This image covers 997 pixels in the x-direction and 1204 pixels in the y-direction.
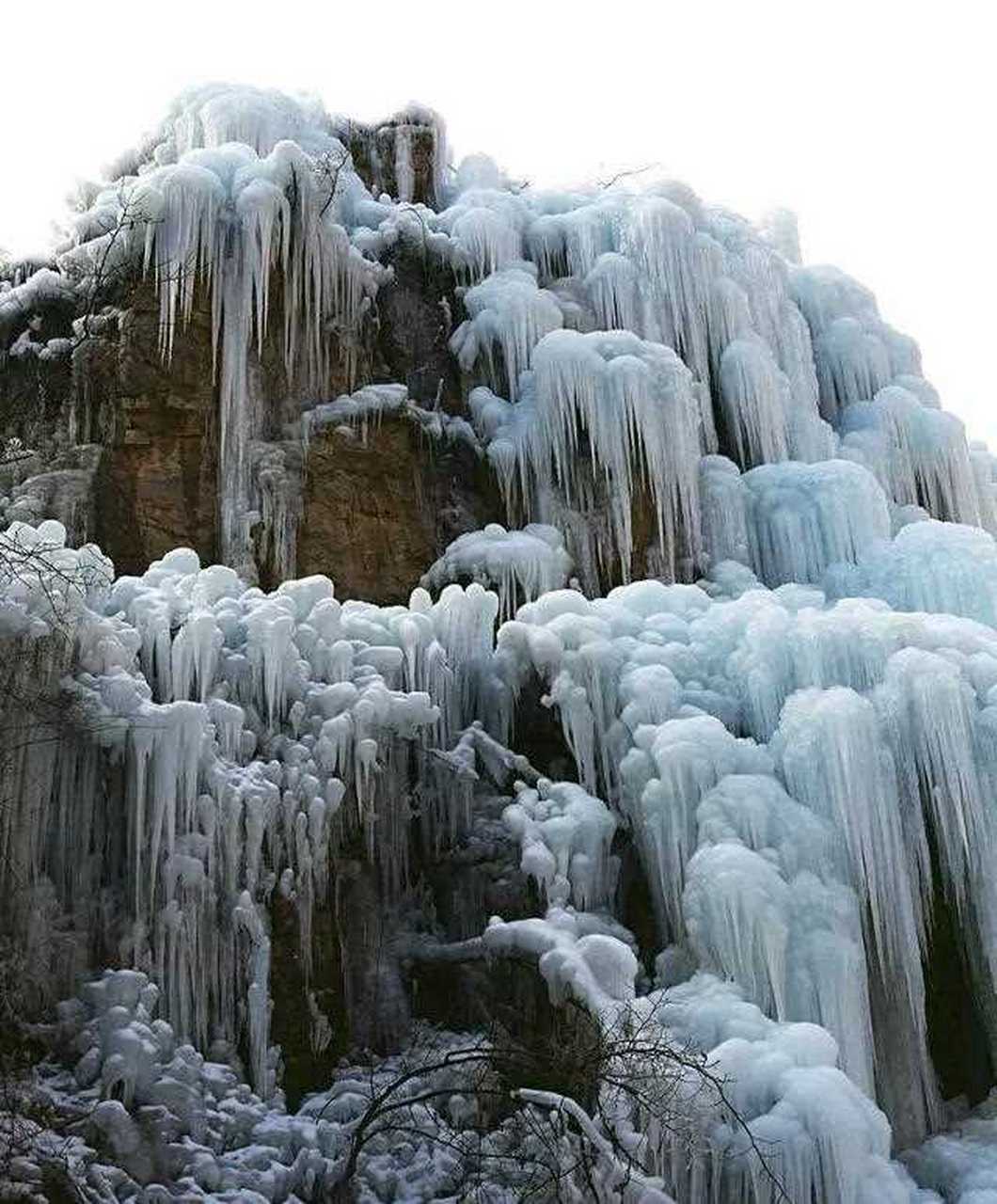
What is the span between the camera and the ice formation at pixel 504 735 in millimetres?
7887

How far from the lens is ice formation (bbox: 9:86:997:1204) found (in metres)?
7.89

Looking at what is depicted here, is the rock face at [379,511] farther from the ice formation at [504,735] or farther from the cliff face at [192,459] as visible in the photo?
the ice formation at [504,735]

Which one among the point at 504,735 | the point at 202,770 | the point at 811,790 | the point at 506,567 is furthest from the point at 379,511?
the point at 811,790

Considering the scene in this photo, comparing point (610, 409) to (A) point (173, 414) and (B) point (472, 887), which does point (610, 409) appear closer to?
(A) point (173, 414)

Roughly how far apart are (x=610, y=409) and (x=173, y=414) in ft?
12.5

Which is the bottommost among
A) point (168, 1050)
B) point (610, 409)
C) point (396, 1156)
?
point (396, 1156)

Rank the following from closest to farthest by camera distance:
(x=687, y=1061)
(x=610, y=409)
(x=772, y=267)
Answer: (x=687, y=1061), (x=610, y=409), (x=772, y=267)

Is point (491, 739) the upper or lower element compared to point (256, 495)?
lower

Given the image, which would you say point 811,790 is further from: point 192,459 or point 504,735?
point 192,459

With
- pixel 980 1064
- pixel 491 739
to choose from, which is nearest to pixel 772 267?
pixel 491 739

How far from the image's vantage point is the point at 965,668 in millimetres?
9852

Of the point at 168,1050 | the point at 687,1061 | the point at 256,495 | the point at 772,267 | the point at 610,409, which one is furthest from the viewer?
the point at 772,267

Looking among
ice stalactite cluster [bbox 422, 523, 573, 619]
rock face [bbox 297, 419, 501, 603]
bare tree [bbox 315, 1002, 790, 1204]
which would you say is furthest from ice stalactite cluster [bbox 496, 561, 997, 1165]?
rock face [bbox 297, 419, 501, 603]

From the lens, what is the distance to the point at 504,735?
33.9 feet
